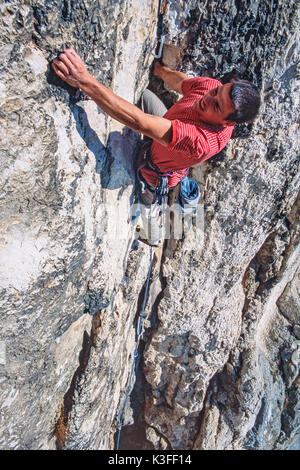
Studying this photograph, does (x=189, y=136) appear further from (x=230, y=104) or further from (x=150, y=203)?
(x=150, y=203)

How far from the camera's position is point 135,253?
3.97 metres

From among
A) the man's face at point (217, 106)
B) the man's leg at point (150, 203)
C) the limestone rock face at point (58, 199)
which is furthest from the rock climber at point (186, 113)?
the man's leg at point (150, 203)

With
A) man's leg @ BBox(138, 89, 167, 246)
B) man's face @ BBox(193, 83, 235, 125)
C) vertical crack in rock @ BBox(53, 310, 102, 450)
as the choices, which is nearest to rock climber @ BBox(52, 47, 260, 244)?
man's face @ BBox(193, 83, 235, 125)

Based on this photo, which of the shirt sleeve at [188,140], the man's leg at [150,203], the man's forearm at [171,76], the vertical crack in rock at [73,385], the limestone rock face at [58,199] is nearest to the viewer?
the limestone rock face at [58,199]

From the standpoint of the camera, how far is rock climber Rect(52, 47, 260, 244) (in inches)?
88.0

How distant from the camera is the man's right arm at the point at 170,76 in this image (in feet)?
10.3

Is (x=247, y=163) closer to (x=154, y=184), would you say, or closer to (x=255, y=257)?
(x=154, y=184)

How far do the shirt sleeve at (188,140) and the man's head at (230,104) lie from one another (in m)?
0.14

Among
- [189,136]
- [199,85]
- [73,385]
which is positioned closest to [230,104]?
[189,136]

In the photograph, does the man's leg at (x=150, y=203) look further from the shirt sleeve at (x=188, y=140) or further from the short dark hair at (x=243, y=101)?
the short dark hair at (x=243, y=101)

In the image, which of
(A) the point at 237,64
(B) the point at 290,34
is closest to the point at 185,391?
(A) the point at 237,64

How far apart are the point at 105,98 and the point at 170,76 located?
1.29 m

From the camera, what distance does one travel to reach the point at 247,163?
11.6 ft

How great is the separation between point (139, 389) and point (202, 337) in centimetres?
185
